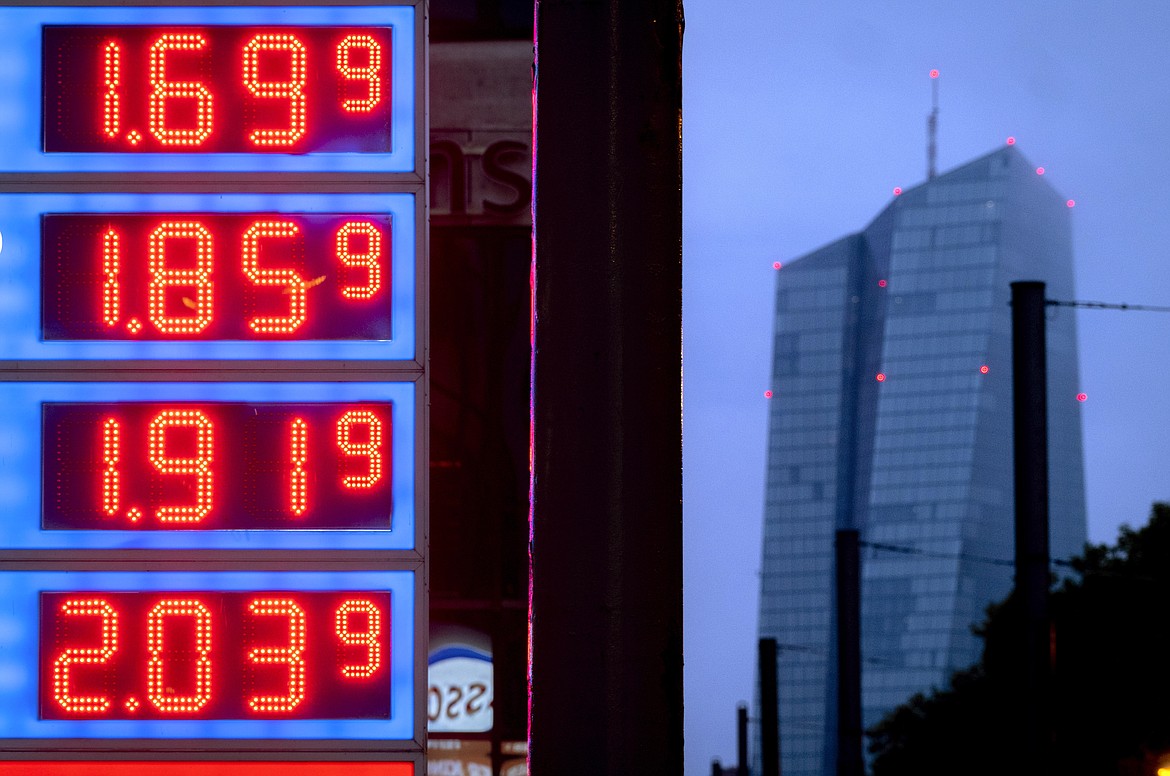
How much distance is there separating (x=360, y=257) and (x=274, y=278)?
13.4 inches

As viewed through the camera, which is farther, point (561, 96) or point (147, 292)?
point (147, 292)

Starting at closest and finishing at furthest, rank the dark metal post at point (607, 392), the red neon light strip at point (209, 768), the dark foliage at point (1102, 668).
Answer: the dark metal post at point (607, 392)
the red neon light strip at point (209, 768)
the dark foliage at point (1102, 668)

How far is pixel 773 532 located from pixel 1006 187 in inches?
1744

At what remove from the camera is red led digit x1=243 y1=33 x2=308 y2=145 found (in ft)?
22.6

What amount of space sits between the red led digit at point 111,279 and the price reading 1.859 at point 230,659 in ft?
3.53

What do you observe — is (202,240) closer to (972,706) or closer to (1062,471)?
(972,706)

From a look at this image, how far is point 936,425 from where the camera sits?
144 m

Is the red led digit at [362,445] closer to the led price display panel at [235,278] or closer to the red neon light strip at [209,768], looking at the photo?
the led price display panel at [235,278]

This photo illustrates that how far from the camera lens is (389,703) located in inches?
260

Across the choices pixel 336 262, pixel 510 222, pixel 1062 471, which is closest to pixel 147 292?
pixel 336 262

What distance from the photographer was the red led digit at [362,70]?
6.90 metres

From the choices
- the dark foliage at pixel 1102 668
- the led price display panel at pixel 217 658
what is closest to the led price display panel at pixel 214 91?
the led price display panel at pixel 217 658

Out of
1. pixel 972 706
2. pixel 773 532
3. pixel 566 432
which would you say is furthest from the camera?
pixel 773 532

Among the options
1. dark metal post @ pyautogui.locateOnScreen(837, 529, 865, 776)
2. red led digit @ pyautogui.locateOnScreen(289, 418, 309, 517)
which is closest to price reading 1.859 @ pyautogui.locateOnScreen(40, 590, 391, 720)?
red led digit @ pyautogui.locateOnScreen(289, 418, 309, 517)
